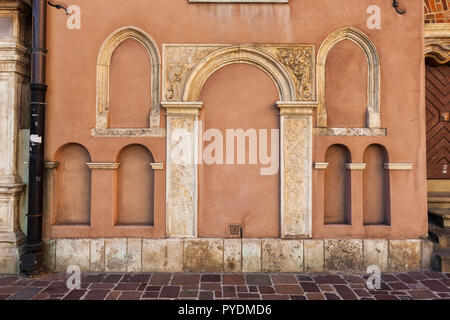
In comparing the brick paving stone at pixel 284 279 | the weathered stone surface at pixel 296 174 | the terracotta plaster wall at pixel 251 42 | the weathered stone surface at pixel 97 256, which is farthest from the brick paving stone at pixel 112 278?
the weathered stone surface at pixel 296 174

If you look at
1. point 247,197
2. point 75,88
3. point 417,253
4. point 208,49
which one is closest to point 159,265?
point 247,197

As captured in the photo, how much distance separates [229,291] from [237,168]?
1967 millimetres

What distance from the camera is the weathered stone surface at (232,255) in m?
4.51

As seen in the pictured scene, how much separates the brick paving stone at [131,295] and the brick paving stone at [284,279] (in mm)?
2070

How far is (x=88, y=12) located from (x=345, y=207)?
581 cm

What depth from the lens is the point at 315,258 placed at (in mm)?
4508

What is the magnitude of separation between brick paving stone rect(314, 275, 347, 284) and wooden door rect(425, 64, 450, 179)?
10.5ft

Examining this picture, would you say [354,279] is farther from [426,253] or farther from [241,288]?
[241,288]

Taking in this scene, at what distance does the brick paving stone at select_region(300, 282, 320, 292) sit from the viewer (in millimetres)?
3898

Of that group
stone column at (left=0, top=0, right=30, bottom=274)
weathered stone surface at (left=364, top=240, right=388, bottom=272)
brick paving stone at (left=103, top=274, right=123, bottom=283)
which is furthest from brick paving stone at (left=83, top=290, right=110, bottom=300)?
weathered stone surface at (left=364, top=240, right=388, bottom=272)

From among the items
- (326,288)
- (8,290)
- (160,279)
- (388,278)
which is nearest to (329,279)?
(326,288)

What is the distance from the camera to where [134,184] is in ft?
15.6
